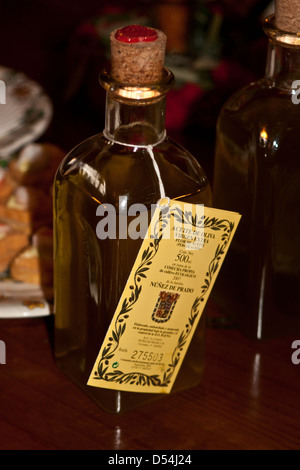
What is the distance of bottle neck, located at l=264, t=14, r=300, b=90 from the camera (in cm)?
63

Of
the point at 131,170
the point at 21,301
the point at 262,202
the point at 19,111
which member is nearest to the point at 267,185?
the point at 262,202

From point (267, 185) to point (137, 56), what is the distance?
18 centimetres

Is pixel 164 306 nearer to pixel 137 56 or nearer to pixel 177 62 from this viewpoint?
pixel 137 56

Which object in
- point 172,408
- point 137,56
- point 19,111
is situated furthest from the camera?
point 19,111

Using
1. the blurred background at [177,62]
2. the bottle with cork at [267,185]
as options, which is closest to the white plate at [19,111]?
the blurred background at [177,62]

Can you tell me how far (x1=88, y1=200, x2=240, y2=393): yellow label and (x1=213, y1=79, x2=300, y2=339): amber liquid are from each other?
0.07 m

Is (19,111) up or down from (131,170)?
down

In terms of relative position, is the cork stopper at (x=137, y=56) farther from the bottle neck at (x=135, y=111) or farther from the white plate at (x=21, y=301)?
the white plate at (x=21, y=301)

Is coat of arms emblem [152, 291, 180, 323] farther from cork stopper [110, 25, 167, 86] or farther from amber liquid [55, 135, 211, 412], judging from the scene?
cork stopper [110, 25, 167, 86]

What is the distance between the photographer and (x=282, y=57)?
0.65 m

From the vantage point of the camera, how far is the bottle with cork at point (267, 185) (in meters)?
0.65

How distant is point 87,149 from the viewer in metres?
0.61

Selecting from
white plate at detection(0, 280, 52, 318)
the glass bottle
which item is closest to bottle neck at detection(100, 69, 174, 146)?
the glass bottle
